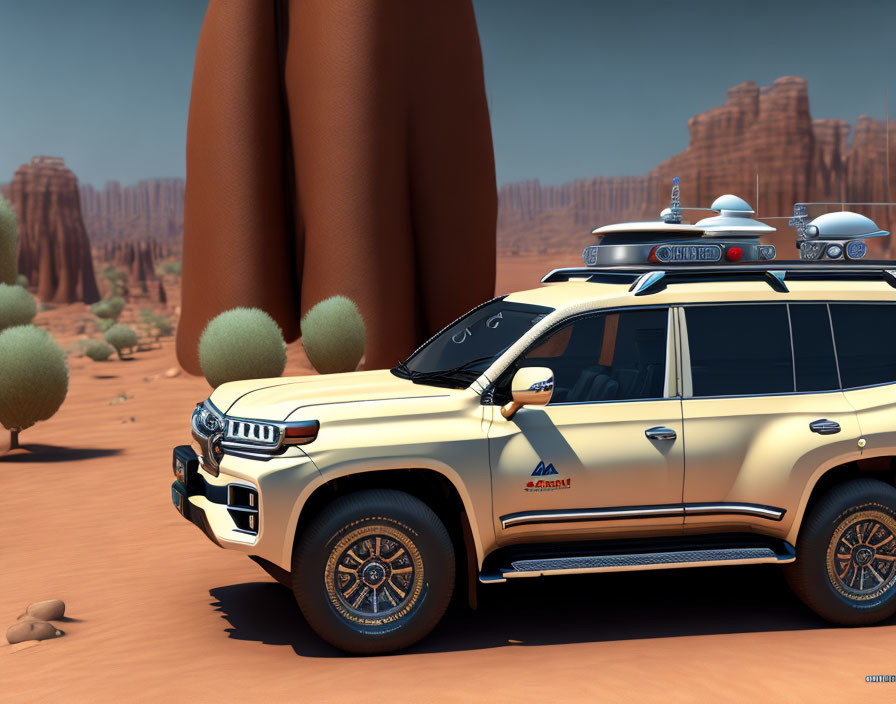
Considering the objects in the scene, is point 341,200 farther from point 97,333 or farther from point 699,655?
point 97,333

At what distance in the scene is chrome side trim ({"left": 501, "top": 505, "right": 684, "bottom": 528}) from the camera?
538cm

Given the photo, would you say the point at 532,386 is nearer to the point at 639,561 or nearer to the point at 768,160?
the point at 639,561

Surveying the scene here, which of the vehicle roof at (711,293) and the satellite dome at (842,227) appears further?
the satellite dome at (842,227)

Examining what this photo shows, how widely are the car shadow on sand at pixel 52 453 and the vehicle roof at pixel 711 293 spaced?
9019mm

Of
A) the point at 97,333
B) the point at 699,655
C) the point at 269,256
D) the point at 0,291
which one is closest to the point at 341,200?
the point at 269,256

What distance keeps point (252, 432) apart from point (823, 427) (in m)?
3.25

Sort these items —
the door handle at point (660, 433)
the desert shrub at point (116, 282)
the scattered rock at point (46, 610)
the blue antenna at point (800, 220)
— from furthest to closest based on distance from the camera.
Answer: the desert shrub at point (116, 282) < the blue antenna at point (800, 220) < the scattered rock at point (46, 610) < the door handle at point (660, 433)

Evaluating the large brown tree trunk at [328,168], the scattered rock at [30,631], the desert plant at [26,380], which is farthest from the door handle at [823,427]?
the large brown tree trunk at [328,168]

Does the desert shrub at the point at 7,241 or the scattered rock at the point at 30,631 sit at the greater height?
the desert shrub at the point at 7,241

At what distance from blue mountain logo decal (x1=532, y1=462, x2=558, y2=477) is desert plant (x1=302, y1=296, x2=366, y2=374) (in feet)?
49.4

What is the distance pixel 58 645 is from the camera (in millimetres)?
5785

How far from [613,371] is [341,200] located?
650 inches

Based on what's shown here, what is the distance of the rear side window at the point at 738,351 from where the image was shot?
5770mm

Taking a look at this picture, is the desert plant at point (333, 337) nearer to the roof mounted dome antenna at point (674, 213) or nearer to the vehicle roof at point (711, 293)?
the roof mounted dome antenna at point (674, 213)
